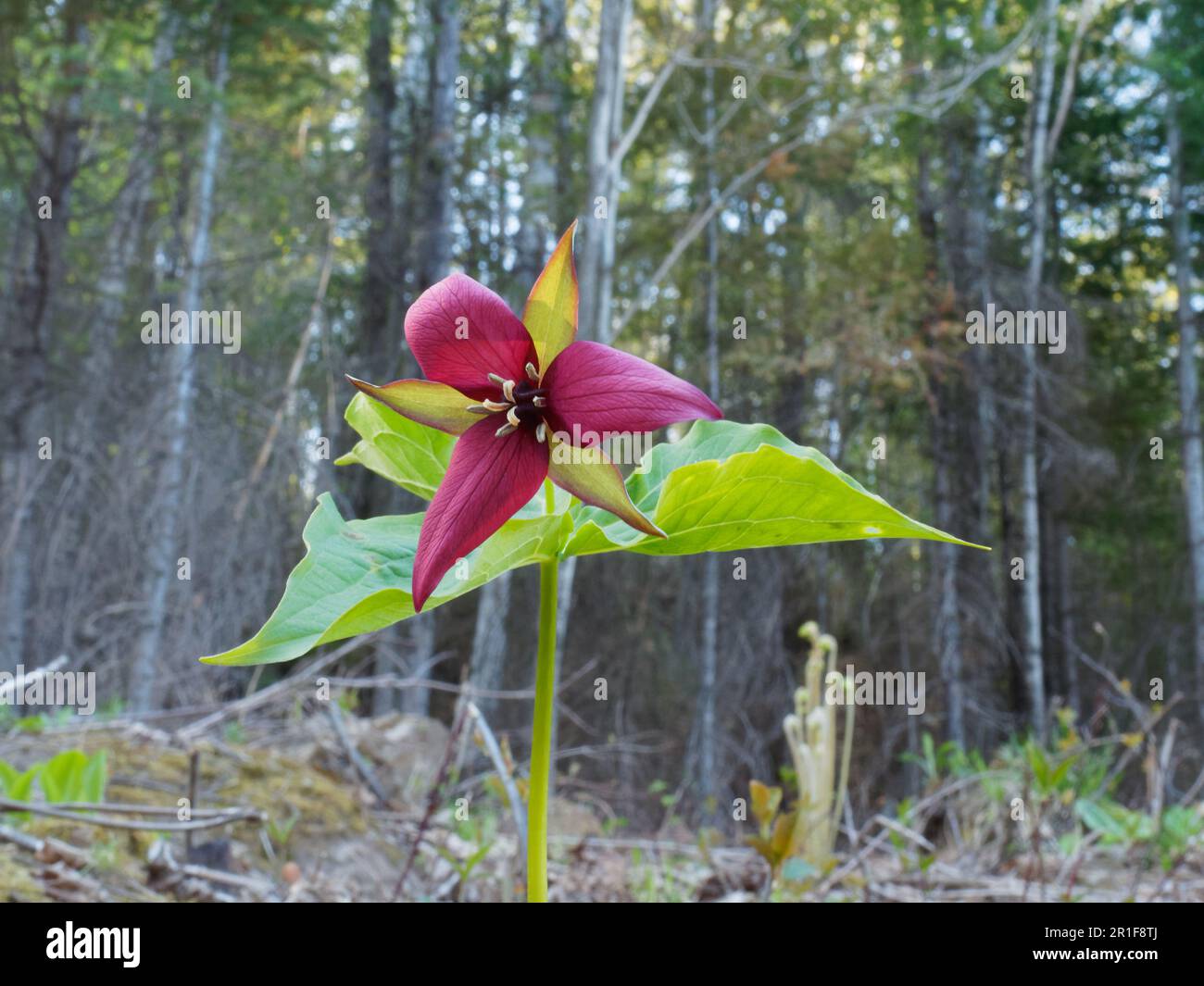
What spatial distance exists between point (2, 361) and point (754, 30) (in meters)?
5.01

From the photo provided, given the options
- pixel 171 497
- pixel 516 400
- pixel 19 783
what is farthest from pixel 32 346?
pixel 516 400

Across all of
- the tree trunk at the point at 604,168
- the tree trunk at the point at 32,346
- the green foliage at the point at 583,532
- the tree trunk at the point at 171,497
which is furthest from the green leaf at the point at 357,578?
the tree trunk at the point at 32,346

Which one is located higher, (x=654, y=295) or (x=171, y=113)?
(x=171, y=113)

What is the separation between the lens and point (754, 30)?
5746mm

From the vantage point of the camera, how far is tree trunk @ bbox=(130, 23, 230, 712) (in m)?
4.15

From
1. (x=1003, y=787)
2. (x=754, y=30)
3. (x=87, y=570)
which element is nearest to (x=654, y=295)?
(x=754, y=30)

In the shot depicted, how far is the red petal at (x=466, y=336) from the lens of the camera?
343 mm

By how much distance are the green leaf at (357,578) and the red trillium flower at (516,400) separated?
0.08 feet

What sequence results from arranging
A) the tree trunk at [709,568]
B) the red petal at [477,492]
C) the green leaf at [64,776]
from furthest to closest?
the tree trunk at [709,568]
the green leaf at [64,776]
the red petal at [477,492]

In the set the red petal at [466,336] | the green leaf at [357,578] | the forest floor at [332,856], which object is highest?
the red petal at [466,336]

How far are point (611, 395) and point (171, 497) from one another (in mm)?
4364

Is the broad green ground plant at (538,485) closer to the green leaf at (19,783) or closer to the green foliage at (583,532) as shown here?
the green foliage at (583,532)

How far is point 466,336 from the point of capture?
346 mm
